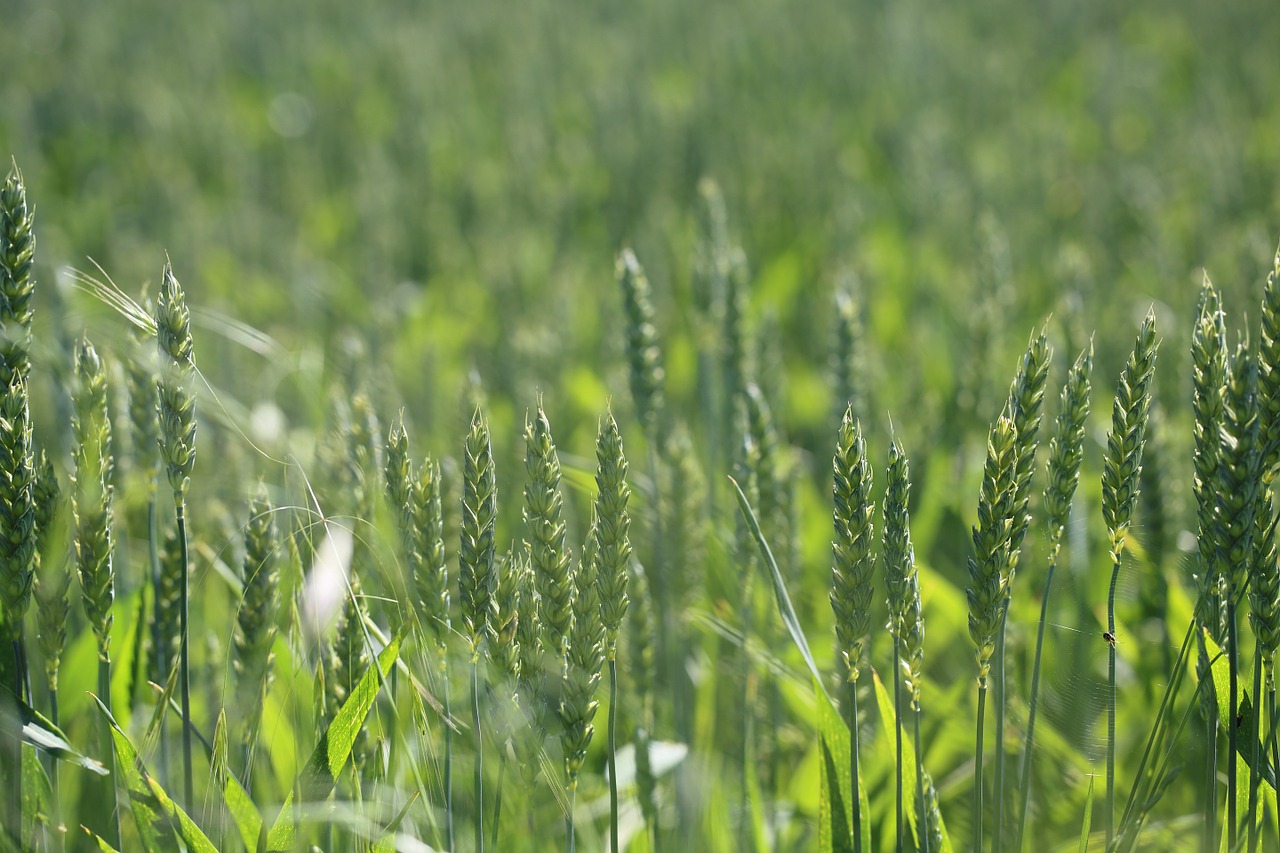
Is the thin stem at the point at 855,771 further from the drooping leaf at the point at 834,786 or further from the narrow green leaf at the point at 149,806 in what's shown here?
the narrow green leaf at the point at 149,806

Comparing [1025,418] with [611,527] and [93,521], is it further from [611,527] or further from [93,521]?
[93,521]

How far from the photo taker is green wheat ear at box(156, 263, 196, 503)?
1021 mm

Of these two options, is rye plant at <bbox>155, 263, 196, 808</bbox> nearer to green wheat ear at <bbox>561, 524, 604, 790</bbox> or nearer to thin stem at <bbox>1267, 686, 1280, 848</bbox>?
green wheat ear at <bbox>561, 524, 604, 790</bbox>

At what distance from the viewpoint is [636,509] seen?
201 cm

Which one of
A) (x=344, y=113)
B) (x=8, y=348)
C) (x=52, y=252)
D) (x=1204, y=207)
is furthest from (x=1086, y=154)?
(x=8, y=348)

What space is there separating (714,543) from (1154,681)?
79 cm

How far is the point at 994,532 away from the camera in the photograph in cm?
97

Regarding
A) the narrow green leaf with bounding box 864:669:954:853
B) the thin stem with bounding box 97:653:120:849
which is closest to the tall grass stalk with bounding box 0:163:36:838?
the thin stem with bounding box 97:653:120:849

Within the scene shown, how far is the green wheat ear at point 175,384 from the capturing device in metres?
1.02

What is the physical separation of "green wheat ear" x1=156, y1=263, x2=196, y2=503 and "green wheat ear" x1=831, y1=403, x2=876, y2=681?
602mm

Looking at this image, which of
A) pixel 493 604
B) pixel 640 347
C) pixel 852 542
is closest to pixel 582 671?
pixel 493 604

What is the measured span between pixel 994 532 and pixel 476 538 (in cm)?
46

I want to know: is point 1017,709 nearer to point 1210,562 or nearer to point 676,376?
point 1210,562

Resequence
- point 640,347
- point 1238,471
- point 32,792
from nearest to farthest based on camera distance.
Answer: point 1238,471, point 32,792, point 640,347
